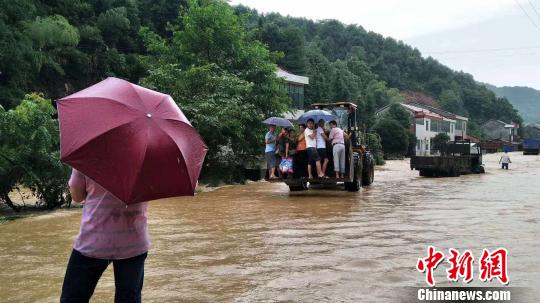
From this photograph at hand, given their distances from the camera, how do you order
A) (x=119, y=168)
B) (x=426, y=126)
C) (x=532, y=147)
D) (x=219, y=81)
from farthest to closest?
(x=426, y=126) → (x=532, y=147) → (x=219, y=81) → (x=119, y=168)

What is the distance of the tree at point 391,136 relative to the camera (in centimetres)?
5741

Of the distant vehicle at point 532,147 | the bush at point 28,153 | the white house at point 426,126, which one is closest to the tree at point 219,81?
the bush at point 28,153

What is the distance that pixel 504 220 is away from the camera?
10836mm

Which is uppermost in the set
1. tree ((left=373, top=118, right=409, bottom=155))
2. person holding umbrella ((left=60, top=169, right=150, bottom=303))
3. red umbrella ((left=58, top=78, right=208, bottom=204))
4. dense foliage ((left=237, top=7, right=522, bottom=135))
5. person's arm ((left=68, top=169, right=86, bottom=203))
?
dense foliage ((left=237, top=7, right=522, bottom=135))

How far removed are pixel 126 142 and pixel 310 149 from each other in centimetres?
1180

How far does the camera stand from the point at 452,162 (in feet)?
89.7

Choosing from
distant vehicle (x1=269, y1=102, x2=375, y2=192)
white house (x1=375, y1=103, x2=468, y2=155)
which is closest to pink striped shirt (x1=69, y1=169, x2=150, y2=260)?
distant vehicle (x1=269, y1=102, x2=375, y2=192)

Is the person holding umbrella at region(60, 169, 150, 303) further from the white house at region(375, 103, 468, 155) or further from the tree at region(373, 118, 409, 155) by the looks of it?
the white house at region(375, 103, 468, 155)

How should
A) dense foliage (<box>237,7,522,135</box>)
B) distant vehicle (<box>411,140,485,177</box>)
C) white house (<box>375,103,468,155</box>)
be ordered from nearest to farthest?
distant vehicle (<box>411,140,485,177</box>) < white house (<box>375,103,468,155</box>) < dense foliage (<box>237,7,522,135</box>)

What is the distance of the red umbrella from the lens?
3.11 m

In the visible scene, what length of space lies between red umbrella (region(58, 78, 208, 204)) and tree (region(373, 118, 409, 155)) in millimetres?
55088

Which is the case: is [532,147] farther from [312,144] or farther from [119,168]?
[119,168]

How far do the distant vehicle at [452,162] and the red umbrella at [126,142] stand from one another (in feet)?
80.5

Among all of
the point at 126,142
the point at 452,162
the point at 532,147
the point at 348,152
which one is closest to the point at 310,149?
the point at 348,152
